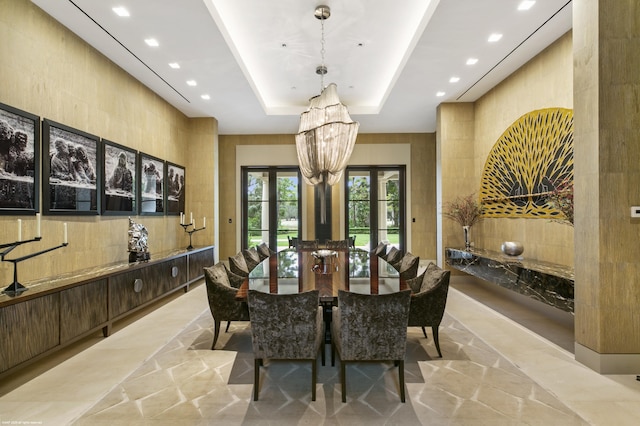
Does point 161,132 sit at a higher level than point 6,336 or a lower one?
higher

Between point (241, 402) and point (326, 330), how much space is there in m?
1.11

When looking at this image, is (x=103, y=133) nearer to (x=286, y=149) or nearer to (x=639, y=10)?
(x=286, y=149)

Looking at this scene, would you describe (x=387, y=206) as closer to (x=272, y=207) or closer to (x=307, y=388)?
(x=272, y=207)

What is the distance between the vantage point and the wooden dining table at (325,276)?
2682 mm

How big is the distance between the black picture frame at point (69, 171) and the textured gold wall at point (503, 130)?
587 centimetres

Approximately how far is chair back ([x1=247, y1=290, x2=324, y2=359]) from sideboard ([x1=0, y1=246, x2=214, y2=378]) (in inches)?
74.1

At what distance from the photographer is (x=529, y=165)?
4879 millimetres

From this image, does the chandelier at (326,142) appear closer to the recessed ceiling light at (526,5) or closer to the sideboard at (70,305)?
the recessed ceiling light at (526,5)

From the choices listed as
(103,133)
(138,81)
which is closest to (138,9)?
(103,133)

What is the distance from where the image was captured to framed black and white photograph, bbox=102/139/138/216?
14.9 feet

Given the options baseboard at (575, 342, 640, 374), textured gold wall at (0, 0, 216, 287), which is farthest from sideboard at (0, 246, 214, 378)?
baseboard at (575, 342, 640, 374)

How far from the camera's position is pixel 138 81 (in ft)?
17.7

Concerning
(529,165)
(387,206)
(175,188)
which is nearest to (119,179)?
(175,188)

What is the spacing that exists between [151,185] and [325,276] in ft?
13.6
